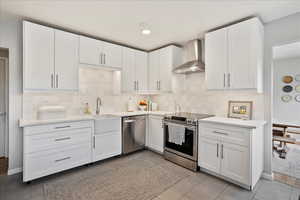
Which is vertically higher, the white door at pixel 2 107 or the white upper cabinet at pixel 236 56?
the white upper cabinet at pixel 236 56

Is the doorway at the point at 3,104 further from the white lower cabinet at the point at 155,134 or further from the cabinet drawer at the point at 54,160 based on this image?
the white lower cabinet at the point at 155,134

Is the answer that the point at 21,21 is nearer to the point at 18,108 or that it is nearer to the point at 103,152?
the point at 18,108

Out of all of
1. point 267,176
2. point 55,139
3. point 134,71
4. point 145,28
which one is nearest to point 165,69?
point 134,71

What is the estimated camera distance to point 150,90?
151 inches

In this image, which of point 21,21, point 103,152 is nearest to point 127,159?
point 103,152

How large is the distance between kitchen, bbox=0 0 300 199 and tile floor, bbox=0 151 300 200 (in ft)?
0.17

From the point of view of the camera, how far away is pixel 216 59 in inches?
99.8

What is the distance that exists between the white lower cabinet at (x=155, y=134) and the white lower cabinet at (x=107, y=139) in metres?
0.72

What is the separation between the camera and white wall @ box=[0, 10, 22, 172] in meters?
2.34

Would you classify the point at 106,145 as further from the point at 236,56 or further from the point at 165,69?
the point at 236,56

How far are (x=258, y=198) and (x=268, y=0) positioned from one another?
8.16 feet

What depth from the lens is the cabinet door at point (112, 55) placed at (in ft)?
10.0

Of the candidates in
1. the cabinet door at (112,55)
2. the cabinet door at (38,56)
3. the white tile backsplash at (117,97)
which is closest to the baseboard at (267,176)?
the white tile backsplash at (117,97)

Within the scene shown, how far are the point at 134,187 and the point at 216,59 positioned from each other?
244 cm
